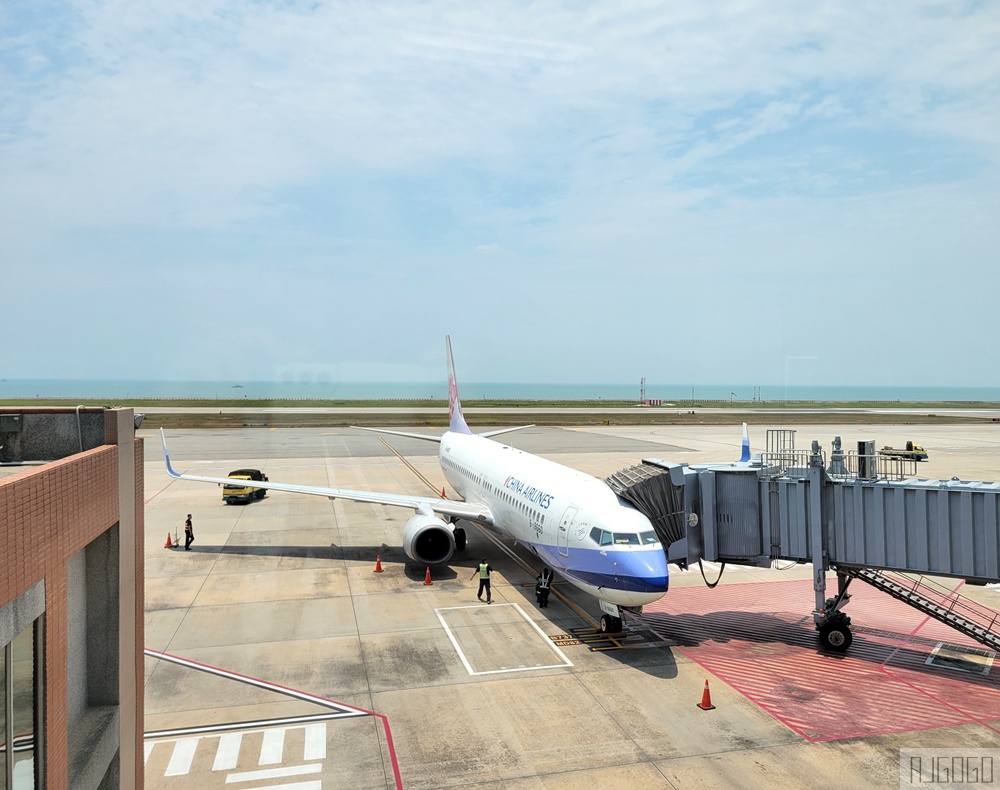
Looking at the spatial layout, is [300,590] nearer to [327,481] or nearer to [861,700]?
[861,700]

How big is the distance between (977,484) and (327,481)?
138 ft

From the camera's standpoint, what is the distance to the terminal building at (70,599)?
24.4 ft

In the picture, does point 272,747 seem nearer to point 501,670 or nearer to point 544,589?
point 501,670

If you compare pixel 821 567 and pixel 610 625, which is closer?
pixel 821 567

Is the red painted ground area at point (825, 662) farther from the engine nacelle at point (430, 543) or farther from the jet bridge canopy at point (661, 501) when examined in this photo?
the engine nacelle at point (430, 543)

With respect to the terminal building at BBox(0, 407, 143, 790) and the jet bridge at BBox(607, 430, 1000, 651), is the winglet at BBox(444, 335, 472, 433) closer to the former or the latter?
the jet bridge at BBox(607, 430, 1000, 651)

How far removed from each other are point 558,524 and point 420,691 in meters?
7.11

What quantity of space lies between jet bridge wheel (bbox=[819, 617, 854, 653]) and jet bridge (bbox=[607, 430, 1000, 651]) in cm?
3

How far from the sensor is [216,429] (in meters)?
95.6

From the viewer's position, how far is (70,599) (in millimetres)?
9859

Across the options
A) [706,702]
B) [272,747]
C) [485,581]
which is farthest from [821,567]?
[272,747]

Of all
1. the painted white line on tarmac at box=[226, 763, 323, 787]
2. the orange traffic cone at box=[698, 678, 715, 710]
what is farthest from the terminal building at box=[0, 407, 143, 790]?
the orange traffic cone at box=[698, 678, 715, 710]

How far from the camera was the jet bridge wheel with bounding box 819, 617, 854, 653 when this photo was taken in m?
21.2

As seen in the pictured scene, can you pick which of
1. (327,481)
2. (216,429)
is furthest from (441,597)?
(216,429)
